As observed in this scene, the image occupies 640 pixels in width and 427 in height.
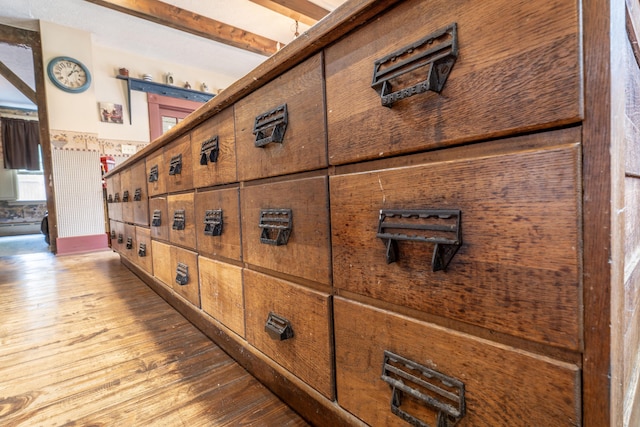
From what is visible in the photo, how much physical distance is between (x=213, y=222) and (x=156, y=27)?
140 inches

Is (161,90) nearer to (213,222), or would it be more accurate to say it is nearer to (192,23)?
(192,23)

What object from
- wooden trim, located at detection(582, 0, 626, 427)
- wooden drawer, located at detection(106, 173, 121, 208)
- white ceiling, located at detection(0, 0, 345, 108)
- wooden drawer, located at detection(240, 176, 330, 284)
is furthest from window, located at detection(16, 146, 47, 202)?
wooden trim, located at detection(582, 0, 626, 427)

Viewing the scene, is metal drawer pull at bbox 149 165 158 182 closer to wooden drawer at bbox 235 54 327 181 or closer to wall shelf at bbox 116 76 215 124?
wooden drawer at bbox 235 54 327 181

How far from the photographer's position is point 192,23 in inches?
124

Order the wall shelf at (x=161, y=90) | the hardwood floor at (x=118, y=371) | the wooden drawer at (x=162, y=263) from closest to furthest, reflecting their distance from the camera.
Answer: the hardwood floor at (x=118, y=371), the wooden drawer at (x=162, y=263), the wall shelf at (x=161, y=90)

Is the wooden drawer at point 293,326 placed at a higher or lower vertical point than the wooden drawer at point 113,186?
lower

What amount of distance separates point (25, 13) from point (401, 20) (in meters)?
4.34

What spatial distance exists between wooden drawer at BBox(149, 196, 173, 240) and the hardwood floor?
35 cm

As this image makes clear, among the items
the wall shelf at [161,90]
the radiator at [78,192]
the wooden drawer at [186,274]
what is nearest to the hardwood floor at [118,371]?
the wooden drawer at [186,274]

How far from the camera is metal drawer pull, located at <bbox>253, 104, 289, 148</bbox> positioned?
63cm

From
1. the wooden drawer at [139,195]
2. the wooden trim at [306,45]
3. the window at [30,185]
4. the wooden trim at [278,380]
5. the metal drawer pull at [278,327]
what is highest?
the window at [30,185]

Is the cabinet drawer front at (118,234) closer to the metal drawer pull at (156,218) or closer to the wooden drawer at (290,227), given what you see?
the metal drawer pull at (156,218)

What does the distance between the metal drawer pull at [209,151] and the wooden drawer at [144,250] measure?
0.89 m

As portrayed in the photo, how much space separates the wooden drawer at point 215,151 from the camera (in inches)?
33.4
